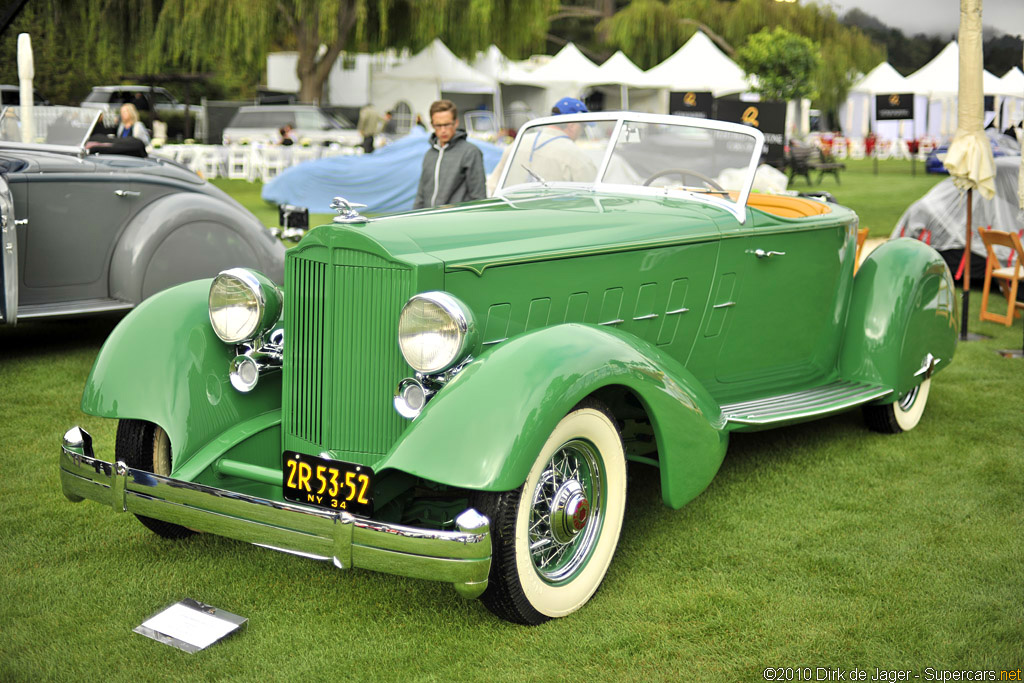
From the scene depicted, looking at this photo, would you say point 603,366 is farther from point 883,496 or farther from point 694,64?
point 694,64

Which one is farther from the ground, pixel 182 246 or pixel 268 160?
pixel 268 160

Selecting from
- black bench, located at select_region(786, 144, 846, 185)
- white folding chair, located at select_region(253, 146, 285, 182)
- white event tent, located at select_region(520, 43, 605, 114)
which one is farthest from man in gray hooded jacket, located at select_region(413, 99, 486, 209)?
white event tent, located at select_region(520, 43, 605, 114)

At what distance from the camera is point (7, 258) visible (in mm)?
5723

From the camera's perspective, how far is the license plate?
9.68ft

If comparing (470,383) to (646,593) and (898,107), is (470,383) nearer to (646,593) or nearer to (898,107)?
(646,593)

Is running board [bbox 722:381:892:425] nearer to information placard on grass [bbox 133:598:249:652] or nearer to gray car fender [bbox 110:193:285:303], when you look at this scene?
information placard on grass [bbox 133:598:249:652]

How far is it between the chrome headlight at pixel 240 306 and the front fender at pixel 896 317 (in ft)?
9.85

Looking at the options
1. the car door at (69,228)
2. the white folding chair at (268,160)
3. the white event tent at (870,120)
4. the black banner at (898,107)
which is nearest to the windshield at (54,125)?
the car door at (69,228)

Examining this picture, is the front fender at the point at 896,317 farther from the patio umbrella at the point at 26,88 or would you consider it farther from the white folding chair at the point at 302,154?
the white folding chair at the point at 302,154

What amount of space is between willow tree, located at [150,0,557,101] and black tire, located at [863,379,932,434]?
64.9 feet

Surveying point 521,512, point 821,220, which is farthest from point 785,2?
point 521,512

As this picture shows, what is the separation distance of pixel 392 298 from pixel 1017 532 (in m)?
2.73

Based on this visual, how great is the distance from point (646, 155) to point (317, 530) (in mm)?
2741

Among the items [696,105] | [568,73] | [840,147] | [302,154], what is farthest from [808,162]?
[840,147]
